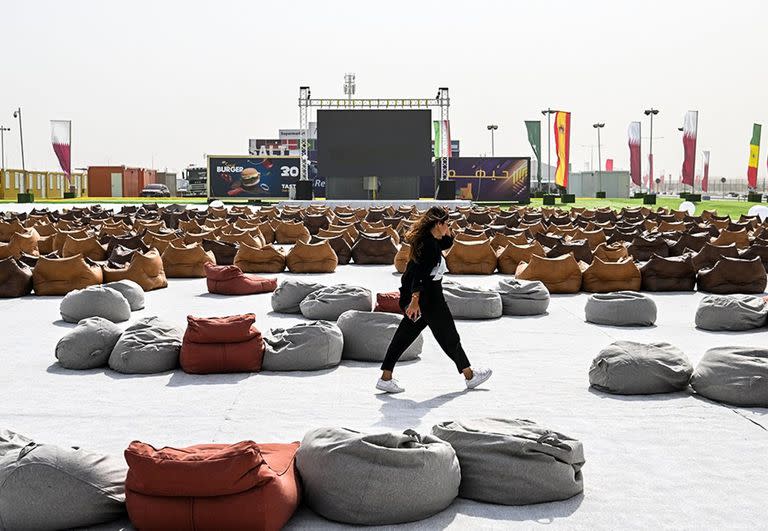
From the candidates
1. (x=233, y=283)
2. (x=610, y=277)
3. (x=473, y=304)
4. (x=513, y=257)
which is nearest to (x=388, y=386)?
A: (x=473, y=304)

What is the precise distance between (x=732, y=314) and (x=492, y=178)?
54.4 metres

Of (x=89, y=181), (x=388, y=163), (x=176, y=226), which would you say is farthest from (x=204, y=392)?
(x=89, y=181)

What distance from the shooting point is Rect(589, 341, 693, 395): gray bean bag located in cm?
841

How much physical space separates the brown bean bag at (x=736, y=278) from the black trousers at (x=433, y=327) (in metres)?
9.63

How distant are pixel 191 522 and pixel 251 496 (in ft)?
1.13

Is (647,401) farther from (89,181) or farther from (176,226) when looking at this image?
(89,181)

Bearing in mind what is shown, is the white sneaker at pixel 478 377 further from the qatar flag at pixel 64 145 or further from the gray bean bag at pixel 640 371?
the qatar flag at pixel 64 145

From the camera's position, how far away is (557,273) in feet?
53.6

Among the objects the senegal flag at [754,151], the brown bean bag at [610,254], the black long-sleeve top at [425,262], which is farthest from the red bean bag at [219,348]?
the senegal flag at [754,151]

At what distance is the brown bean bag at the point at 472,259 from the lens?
19703mm

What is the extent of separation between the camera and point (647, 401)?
8.20 meters

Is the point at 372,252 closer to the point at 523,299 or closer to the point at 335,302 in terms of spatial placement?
Answer: the point at 523,299

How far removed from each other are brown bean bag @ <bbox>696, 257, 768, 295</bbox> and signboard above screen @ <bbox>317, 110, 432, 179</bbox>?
1524 inches

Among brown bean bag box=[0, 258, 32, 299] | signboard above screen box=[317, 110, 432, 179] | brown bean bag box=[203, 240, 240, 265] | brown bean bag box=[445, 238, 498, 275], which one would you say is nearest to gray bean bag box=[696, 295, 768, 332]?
brown bean bag box=[445, 238, 498, 275]
